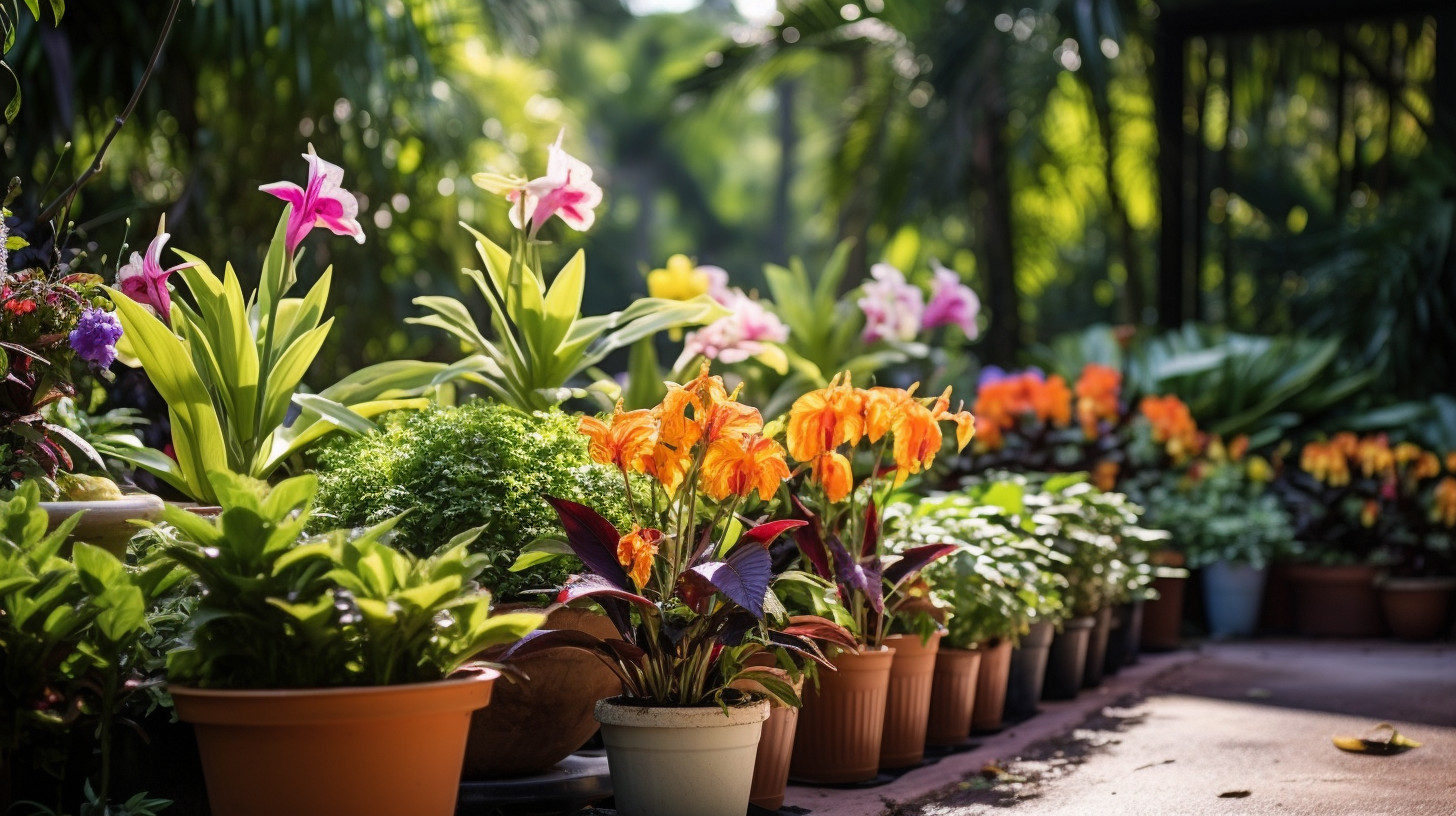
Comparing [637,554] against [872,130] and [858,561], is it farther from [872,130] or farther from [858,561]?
[872,130]

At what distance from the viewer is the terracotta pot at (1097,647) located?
4.21 m

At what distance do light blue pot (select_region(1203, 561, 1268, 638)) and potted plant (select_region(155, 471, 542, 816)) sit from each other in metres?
4.58

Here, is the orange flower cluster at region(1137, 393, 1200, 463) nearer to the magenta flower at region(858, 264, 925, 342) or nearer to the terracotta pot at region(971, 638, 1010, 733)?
the magenta flower at region(858, 264, 925, 342)

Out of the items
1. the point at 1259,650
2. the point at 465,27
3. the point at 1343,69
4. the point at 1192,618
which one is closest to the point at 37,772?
the point at 1259,650

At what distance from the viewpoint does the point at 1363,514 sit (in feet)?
18.8

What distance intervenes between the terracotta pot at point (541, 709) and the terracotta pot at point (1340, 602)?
4282 millimetres

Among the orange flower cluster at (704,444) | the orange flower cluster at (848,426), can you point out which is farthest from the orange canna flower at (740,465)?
the orange flower cluster at (848,426)

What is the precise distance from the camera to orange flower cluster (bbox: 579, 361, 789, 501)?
2.25 meters

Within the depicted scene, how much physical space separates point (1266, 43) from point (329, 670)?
1046cm

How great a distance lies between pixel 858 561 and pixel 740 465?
0.71 m

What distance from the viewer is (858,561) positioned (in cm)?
289

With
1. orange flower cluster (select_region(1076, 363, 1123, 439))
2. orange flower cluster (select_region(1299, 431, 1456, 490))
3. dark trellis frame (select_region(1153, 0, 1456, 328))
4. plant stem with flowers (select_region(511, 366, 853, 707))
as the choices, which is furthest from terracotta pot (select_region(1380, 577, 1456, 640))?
plant stem with flowers (select_region(511, 366, 853, 707))

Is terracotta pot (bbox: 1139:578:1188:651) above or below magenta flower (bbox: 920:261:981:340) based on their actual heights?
below

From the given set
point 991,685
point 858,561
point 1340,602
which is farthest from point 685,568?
point 1340,602
